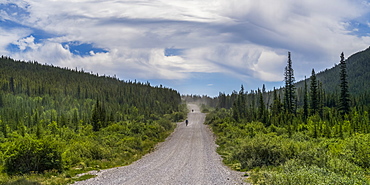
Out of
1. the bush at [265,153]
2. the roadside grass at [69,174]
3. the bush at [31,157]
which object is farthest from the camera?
the bush at [265,153]

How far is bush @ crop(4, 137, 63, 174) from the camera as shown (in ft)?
51.7

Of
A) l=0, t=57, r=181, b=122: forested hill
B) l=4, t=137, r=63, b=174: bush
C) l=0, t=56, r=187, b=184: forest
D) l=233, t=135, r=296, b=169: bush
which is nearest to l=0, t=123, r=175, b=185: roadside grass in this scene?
l=0, t=56, r=187, b=184: forest

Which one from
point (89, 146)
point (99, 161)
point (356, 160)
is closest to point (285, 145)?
point (356, 160)

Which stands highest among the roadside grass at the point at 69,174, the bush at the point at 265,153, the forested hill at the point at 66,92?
the forested hill at the point at 66,92

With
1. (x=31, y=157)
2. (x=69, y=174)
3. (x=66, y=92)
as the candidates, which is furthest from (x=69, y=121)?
(x=69, y=174)

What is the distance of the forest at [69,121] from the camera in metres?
16.2

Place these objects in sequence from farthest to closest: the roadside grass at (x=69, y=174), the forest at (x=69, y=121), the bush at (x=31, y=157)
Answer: the forest at (x=69, y=121), the bush at (x=31, y=157), the roadside grass at (x=69, y=174)

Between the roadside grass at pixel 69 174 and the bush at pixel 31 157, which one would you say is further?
the bush at pixel 31 157

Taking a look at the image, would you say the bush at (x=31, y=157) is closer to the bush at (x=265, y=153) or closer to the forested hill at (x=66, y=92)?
the bush at (x=265, y=153)

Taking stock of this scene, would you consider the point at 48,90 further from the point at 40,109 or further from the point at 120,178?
the point at 120,178

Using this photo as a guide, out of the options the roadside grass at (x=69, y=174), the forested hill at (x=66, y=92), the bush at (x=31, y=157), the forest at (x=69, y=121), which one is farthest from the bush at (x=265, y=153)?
the forested hill at (x=66, y=92)

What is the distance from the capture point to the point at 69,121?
65875 mm

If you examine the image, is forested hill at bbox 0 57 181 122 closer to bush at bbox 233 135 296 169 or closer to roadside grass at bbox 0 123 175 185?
roadside grass at bbox 0 123 175 185

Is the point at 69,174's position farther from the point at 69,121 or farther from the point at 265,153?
the point at 69,121
